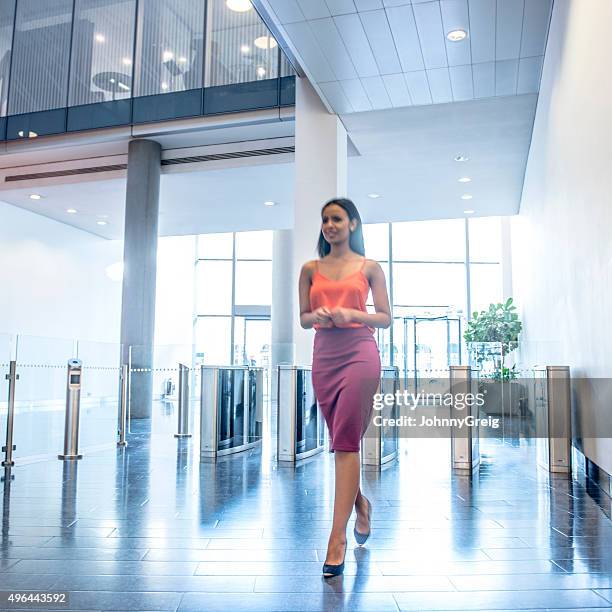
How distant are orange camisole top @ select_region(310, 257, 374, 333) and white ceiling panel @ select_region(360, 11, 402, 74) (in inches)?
159

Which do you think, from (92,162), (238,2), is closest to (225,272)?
(92,162)

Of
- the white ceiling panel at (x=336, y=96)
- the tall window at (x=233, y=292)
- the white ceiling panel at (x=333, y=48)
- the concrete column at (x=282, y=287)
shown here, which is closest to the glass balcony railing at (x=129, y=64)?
the white ceiling panel at (x=336, y=96)

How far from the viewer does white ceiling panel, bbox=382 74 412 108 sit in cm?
710

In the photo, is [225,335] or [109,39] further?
[225,335]

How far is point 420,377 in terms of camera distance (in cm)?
1024

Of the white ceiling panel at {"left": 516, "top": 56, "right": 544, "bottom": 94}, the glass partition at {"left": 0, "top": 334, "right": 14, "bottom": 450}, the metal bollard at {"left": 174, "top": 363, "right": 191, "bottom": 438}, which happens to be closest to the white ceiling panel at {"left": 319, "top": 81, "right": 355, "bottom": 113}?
the white ceiling panel at {"left": 516, "top": 56, "right": 544, "bottom": 94}

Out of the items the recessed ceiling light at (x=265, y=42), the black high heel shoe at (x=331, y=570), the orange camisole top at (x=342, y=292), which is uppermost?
the recessed ceiling light at (x=265, y=42)

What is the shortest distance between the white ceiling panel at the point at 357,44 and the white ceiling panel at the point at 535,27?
1.50 m

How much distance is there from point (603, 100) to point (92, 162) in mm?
9919

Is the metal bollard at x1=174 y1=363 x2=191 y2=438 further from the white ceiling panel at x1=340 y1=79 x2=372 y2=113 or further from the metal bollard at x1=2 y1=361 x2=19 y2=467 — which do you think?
the white ceiling panel at x1=340 y1=79 x2=372 y2=113

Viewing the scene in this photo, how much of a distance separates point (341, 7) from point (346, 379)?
172 inches

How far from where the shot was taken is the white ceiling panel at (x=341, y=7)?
5.73 m

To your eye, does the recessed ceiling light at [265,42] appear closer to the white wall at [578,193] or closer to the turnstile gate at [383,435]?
the white wall at [578,193]

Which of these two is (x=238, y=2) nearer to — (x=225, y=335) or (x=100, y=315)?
(x=100, y=315)
